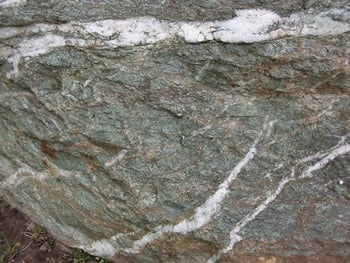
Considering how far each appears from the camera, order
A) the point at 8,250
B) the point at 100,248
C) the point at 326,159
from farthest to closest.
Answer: the point at 8,250
the point at 100,248
the point at 326,159

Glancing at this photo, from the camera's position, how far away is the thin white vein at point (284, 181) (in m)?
1.98

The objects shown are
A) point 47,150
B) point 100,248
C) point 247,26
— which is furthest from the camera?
point 100,248

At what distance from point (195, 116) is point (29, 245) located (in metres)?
1.32

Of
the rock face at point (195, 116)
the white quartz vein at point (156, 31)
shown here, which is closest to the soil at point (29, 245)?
the rock face at point (195, 116)

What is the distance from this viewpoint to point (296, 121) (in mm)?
1970

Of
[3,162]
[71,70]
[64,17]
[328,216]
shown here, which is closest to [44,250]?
[3,162]

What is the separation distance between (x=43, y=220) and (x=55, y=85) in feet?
2.69

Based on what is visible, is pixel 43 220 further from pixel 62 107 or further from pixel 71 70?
pixel 71 70

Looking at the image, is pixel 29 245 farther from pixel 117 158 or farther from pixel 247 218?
pixel 247 218

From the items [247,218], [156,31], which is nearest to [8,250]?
[247,218]

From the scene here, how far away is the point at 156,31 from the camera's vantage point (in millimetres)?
1933

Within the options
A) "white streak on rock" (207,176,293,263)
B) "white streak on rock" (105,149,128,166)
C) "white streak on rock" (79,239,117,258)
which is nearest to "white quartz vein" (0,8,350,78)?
"white streak on rock" (105,149,128,166)

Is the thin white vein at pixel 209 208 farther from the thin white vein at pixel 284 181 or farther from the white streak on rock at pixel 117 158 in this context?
the white streak on rock at pixel 117 158

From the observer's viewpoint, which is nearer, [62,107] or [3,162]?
[62,107]
